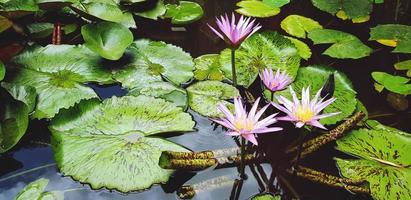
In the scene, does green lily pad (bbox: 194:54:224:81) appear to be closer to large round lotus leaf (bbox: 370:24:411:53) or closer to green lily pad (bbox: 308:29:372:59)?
green lily pad (bbox: 308:29:372:59)

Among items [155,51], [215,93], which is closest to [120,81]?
[155,51]

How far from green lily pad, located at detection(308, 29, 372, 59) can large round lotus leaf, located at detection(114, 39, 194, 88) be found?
60 cm

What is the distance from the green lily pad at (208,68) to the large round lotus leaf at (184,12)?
33cm

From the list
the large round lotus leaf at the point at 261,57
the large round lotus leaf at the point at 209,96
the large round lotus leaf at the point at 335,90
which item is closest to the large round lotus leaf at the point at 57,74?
the large round lotus leaf at the point at 209,96

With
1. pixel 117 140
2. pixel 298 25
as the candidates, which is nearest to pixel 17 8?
pixel 117 140

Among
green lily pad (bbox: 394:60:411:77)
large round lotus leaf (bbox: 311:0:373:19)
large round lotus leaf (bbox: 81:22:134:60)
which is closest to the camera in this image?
large round lotus leaf (bbox: 81:22:134:60)

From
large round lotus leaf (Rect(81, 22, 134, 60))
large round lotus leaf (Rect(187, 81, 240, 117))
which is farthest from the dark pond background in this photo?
large round lotus leaf (Rect(81, 22, 134, 60))

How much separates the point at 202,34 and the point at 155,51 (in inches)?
14.2

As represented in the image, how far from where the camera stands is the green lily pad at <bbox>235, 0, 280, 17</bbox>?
6.37 ft

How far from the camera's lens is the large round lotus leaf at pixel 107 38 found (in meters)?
1.43

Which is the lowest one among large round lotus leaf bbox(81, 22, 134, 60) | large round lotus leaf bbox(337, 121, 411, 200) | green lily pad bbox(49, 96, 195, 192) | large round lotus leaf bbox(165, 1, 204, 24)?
large round lotus leaf bbox(337, 121, 411, 200)

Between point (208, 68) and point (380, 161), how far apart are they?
28.2 inches

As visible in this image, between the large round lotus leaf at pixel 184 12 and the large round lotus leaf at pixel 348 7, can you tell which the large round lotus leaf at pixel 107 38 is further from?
the large round lotus leaf at pixel 348 7

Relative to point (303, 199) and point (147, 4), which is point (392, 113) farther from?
point (147, 4)
